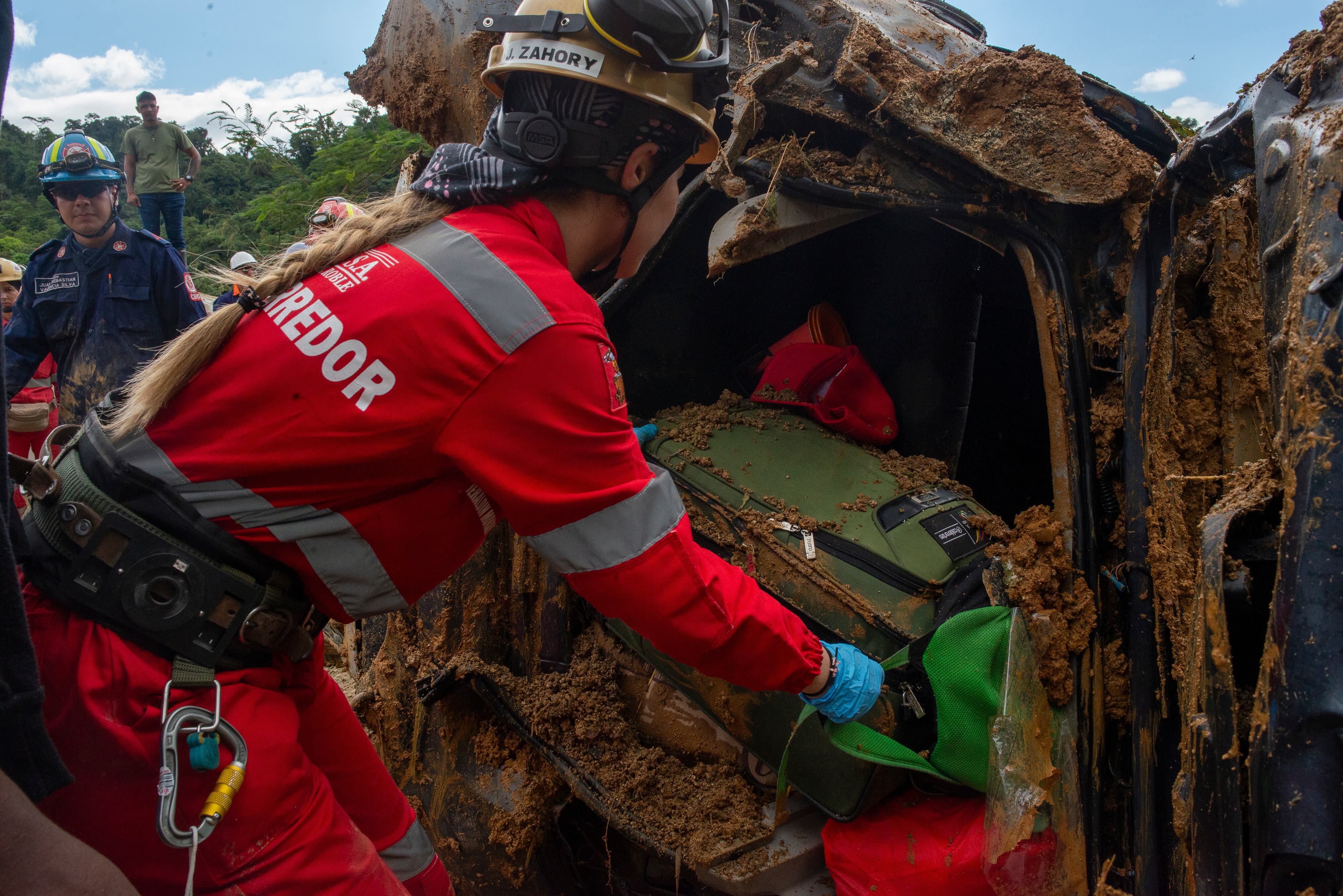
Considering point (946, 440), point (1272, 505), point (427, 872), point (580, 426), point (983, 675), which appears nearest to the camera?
point (1272, 505)

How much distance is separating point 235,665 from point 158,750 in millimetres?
161

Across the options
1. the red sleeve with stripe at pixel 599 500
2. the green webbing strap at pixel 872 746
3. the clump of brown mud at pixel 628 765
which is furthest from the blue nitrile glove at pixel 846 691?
the clump of brown mud at pixel 628 765

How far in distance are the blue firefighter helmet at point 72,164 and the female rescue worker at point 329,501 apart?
371cm

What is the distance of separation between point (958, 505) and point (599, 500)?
1.18m

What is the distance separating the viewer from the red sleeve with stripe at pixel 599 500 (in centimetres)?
132

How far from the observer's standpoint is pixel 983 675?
5.70ft

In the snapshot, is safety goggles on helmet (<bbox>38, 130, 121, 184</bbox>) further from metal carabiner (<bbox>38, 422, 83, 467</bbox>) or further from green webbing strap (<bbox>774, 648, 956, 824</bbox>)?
green webbing strap (<bbox>774, 648, 956, 824</bbox>)

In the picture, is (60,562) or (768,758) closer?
(60,562)

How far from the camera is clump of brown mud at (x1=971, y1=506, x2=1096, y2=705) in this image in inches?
69.9

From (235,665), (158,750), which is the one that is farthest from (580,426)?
(158,750)

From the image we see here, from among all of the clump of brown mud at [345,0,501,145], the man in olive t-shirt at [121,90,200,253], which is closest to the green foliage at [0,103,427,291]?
the man in olive t-shirt at [121,90,200,253]

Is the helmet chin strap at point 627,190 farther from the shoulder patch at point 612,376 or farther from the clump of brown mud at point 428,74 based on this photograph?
the clump of brown mud at point 428,74

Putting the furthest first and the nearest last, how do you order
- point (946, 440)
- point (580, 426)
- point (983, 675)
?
1. point (946, 440)
2. point (983, 675)
3. point (580, 426)

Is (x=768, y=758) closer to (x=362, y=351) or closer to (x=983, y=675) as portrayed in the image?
(x=983, y=675)
